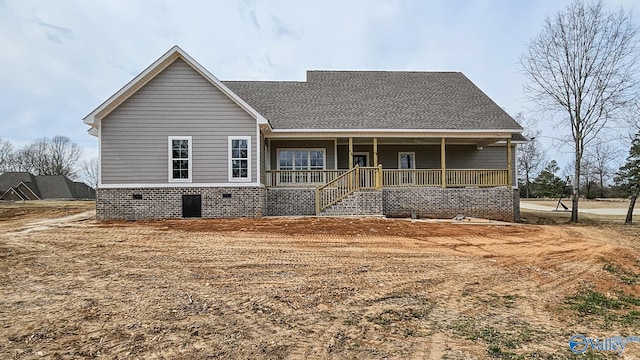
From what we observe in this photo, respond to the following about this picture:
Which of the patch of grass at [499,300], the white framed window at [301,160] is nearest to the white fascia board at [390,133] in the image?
the white framed window at [301,160]

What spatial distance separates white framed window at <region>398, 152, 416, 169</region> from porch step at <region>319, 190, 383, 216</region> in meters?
4.25

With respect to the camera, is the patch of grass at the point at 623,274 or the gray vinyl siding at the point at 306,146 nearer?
the patch of grass at the point at 623,274

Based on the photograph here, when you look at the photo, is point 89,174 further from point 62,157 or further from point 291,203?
point 291,203

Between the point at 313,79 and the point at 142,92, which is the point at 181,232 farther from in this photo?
the point at 313,79

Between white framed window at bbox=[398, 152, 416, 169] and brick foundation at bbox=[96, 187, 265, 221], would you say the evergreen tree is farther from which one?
brick foundation at bbox=[96, 187, 265, 221]

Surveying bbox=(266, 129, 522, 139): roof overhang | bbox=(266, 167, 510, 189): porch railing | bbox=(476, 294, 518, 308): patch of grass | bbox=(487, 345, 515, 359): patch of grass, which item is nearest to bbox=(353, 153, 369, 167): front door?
bbox=(266, 167, 510, 189): porch railing

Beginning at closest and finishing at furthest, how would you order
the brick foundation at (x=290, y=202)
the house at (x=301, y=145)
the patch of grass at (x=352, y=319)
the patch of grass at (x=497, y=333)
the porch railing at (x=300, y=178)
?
the patch of grass at (x=497, y=333), the patch of grass at (x=352, y=319), the house at (x=301, y=145), the brick foundation at (x=290, y=202), the porch railing at (x=300, y=178)

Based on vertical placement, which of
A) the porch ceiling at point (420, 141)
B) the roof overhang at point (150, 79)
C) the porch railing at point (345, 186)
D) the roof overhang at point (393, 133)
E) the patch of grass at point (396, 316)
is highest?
the roof overhang at point (150, 79)

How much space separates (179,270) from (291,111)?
1273 cm

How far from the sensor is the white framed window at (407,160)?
1986cm

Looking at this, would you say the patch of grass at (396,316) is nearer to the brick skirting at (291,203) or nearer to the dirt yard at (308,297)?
the dirt yard at (308,297)

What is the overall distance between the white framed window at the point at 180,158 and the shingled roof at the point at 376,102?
386 cm

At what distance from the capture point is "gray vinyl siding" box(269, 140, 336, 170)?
1877 centimetres

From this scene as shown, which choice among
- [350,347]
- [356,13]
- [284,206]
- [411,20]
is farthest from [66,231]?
[411,20]
